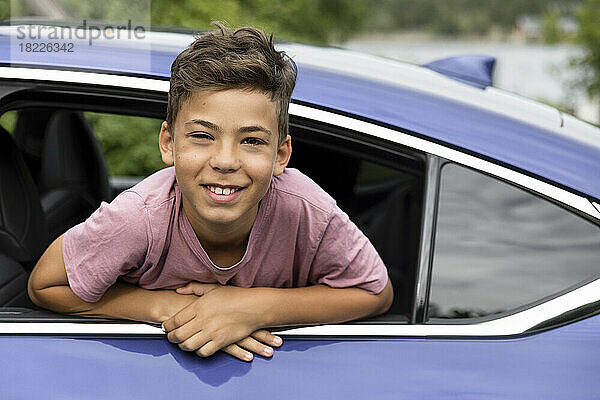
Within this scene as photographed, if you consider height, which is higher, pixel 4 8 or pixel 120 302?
pixel 4 8

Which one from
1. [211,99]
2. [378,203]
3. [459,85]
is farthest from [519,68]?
[211,99]

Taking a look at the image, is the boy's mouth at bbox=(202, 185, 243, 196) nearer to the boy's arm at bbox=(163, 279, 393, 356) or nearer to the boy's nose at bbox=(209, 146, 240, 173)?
the boy's nose at bbox=(209, 146, 240, 173)

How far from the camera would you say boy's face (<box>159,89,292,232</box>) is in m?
1.37

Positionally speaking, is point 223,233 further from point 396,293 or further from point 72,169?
point 72,169

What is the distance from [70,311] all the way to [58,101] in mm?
471

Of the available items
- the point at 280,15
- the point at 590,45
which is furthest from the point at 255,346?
the point at 590,45

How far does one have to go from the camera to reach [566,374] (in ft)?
4.56

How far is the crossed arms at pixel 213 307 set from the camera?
1.41m

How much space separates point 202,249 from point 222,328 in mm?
173

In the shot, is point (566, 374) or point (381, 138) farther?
point (381, 138)

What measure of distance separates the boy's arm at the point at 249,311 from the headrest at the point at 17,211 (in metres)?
0.68

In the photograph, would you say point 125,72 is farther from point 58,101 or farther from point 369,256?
point 369,256

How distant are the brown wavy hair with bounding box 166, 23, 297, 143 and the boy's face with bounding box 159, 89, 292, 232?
0.02 metres

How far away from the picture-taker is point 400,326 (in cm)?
144
